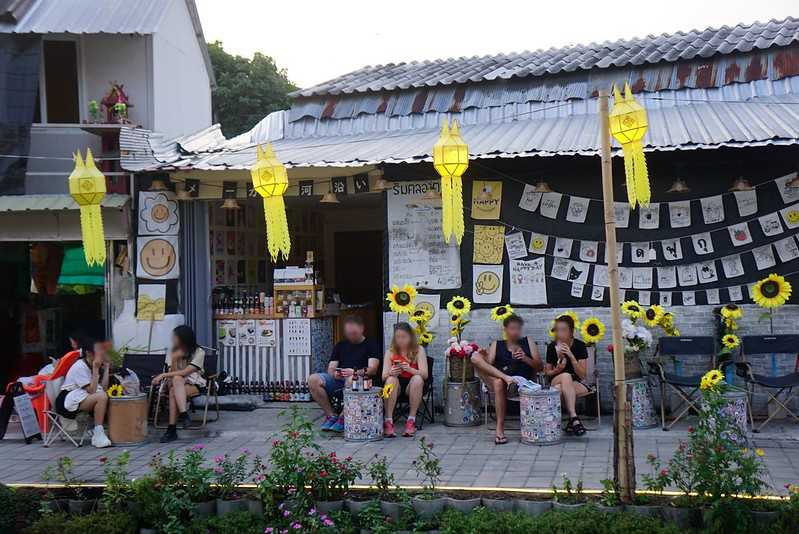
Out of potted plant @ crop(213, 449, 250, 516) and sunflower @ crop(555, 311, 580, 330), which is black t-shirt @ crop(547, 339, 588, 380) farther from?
potted plant @ crop(213, 449, 250, 516)

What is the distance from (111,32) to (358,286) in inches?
226

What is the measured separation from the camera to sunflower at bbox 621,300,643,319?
27.4 ft

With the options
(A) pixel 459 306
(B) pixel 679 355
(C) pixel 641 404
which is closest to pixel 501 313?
(A) pixel 459 306

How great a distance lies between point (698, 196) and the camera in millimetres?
8742

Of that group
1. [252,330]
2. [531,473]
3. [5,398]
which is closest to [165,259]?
[252,330]

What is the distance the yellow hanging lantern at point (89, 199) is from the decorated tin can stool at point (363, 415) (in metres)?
3.22

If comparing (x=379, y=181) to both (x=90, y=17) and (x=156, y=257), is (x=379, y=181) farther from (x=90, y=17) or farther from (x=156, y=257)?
(x=90, y=17)

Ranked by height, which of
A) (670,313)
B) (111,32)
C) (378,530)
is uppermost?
(111,32)

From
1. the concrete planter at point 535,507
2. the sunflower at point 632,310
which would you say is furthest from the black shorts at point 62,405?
the sunflower at point 632,310

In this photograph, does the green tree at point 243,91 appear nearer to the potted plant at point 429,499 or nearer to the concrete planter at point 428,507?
the potted plant at point 429,499

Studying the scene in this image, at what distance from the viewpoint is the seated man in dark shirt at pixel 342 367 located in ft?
28.2

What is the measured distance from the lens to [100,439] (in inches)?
331

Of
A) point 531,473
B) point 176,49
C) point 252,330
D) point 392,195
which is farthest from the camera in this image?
point 176,49

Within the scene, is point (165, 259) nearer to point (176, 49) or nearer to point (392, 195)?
point (392, 195)
